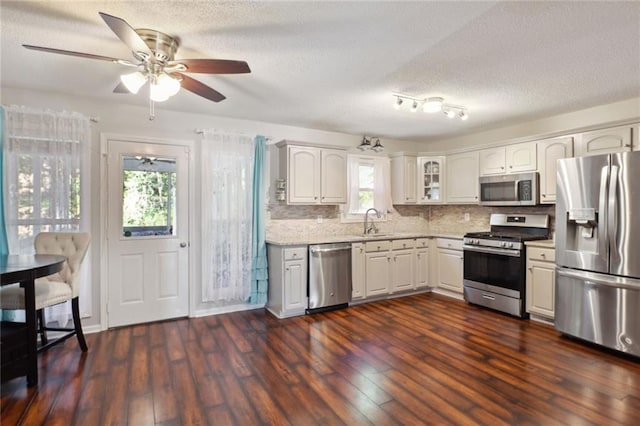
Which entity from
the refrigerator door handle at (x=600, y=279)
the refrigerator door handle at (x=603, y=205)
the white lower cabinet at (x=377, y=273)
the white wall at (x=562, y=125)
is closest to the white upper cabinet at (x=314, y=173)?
the white lower cabinet at (x=377, y=273)

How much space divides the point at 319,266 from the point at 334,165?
141 centimetres

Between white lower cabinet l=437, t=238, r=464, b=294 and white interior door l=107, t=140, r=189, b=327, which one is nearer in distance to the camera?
white interior door l=107, t=140, r=189, b=327

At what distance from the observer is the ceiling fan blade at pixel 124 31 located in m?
1.57

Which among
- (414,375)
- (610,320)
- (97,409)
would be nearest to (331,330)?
(414,375)

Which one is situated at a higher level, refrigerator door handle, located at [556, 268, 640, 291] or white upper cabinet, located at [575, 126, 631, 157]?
white upper cabinet, located at [575, 126, 631, 157]

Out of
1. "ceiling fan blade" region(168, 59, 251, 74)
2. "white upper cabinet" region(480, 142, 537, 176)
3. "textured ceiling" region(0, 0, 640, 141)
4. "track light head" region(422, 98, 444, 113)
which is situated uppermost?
"textured ceiling" region(0, 0, 640, 141)

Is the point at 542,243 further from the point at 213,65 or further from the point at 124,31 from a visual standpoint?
the point at 124,31

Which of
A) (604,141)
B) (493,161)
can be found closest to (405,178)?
(493,161)

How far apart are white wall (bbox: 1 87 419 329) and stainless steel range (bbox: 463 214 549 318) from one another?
121 inches

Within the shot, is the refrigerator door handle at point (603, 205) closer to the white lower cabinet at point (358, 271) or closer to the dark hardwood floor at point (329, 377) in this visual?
the dark hardwood floor at point (329, 377)

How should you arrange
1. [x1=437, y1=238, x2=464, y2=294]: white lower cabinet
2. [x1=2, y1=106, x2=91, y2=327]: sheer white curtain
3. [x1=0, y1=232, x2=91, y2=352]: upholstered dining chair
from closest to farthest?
[x1=0, y1=232, x2=91, y2=352]: upholstered dining chair → [x1=2, y1=106, x2=91, y2=327]: sheer white curtain → [x1=437, y1=238, x2=464, y2=294]: white lower cabinet

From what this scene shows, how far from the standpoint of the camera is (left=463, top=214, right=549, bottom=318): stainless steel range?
393 centimetres

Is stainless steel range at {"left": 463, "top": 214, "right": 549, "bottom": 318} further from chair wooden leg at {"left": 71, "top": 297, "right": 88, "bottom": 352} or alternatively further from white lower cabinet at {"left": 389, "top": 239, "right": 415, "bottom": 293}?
chair wooden leg at {"left": 71, "top": 297, "right": 88, "bottom": 352}

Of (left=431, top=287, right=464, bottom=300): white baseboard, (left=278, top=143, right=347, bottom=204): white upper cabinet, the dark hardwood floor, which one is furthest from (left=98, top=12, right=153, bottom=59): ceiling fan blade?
(left=431, top=287, right=464, bottom=300): white baseboard
